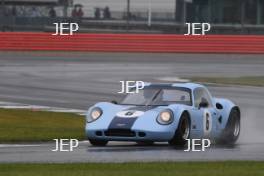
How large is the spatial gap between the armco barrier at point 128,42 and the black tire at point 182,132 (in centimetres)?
2422

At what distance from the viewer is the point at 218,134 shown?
17547 mm

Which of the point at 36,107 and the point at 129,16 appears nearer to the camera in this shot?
the point at 36,107

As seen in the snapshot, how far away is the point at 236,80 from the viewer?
3178 cm

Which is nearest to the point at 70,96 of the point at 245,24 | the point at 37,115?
the point at 37,115

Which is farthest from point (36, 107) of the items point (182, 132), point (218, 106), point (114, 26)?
point (114, 26)

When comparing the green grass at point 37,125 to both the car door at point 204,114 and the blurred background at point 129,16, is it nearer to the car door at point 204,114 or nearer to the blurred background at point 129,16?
the car door at point 204,114

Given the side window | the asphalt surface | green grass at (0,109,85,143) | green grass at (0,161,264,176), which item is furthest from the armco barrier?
green grass at (0,161,264,176)

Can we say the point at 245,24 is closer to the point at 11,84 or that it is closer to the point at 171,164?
the point at 11,84

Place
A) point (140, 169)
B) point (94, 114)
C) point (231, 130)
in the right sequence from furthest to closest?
point (231, 130), point (94, 114), point (140, 169)

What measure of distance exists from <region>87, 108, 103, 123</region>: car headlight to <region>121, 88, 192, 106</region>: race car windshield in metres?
0.67

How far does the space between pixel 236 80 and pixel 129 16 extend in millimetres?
12897

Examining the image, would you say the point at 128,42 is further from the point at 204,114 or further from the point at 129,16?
the point at 204,114

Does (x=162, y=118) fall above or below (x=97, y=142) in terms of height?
above

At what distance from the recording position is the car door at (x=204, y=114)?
55.0 ft
